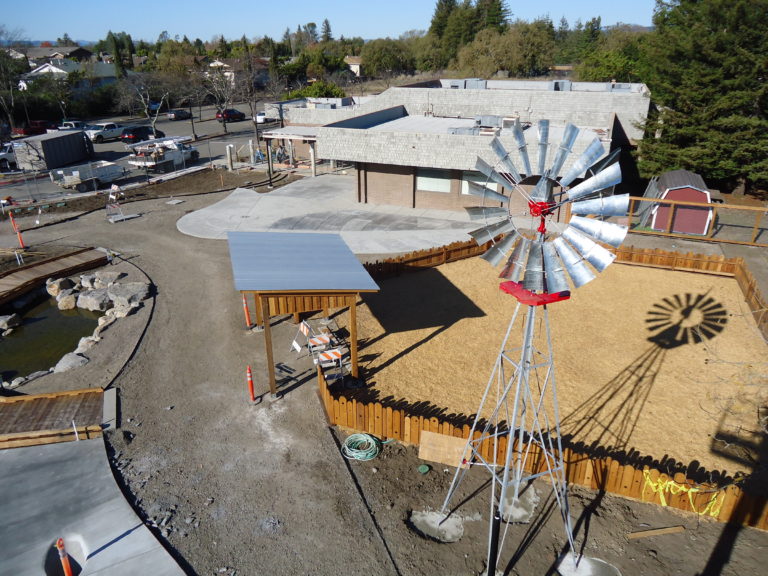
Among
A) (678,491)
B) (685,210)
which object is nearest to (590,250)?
(678,491)

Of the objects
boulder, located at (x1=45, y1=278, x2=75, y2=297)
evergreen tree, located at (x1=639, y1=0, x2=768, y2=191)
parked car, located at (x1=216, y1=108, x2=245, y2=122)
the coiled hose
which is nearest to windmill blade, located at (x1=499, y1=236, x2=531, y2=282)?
the coiled hose

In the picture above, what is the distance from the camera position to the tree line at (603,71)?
105 ft

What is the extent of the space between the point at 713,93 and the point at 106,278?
35.3m

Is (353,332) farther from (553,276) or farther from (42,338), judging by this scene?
(42,338)

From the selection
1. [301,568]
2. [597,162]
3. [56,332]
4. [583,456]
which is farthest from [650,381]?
[56,332]

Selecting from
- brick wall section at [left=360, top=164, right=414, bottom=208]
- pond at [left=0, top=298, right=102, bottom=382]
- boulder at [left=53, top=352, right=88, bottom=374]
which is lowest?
pond at [left=0, top=298, right=102, bottom=382]

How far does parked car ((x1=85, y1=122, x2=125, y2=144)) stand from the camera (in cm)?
5225

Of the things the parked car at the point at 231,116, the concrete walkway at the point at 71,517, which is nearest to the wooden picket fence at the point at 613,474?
the concrete walkway at the point at 71,517

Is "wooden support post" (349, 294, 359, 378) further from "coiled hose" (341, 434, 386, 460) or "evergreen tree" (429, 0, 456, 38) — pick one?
"evergreen tree" (429, 0, 456, 38)

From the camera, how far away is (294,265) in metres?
16.2

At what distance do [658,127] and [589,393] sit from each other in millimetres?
26092

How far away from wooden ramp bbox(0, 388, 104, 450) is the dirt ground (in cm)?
65

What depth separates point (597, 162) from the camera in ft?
31.1

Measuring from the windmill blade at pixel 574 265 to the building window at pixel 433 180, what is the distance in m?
23.1
